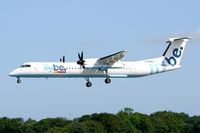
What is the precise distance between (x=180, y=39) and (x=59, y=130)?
82.0 metres

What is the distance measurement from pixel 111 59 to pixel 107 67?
1.13 m

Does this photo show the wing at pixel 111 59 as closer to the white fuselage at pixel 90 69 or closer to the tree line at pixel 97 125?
the white fuselage at pixel 90 69

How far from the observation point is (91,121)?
566ft

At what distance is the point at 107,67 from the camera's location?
8775 centimetres

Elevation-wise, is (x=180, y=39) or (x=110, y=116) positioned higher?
(x=180, y=39)

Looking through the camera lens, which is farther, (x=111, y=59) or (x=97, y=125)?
(x=97, y=125)

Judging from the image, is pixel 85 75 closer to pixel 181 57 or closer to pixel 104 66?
pixel 104 66

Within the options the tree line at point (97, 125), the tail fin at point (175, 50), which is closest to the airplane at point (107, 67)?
the tail fin at point (175, 50)

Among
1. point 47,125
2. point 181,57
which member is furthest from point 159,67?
point 47,125

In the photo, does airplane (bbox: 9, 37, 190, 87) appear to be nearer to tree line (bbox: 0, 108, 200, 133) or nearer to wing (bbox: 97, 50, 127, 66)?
wing (bbox: 97, 50, 127, 66)

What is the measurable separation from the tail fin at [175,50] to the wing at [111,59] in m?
6.68

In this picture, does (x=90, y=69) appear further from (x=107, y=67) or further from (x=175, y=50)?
(x=175, y=50)

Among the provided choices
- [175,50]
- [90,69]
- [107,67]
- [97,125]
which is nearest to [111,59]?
[107,67]

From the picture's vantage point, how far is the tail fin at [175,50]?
9156 centimetres
